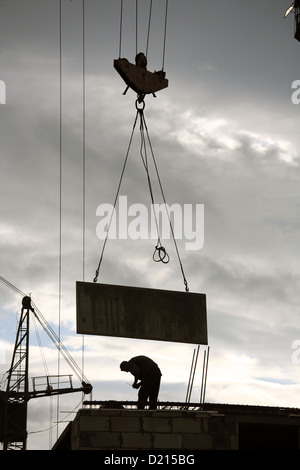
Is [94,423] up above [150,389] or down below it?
below

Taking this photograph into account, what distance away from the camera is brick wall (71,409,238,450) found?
16897mm

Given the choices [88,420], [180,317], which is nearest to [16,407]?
[180,317]

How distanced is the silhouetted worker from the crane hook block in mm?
7377

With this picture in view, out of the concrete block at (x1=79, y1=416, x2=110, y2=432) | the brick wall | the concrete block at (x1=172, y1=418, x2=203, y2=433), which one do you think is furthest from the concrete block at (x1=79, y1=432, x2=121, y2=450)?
the concrete block at (x1=172, y1=418, x2=203, y2=433)

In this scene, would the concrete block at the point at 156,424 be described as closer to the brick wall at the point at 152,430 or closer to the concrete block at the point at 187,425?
the brick wall at the point at 152,430

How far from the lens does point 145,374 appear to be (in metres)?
18.9

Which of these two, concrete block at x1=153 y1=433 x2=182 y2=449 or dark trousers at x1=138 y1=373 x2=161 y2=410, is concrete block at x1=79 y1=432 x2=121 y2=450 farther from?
dark trousers at x1=138 y1=373 x2=161 y2=410

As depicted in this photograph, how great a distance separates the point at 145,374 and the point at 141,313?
2.45 m

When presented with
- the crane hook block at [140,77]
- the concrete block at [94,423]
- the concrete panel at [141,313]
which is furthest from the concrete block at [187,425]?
the crane hook block at [140,77]

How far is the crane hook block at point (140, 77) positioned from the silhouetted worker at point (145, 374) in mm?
7377

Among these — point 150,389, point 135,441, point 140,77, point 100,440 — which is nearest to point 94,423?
point 100,440

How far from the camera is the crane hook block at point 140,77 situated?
69.1 ft

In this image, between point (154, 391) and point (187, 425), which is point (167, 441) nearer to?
point (187, 425)
